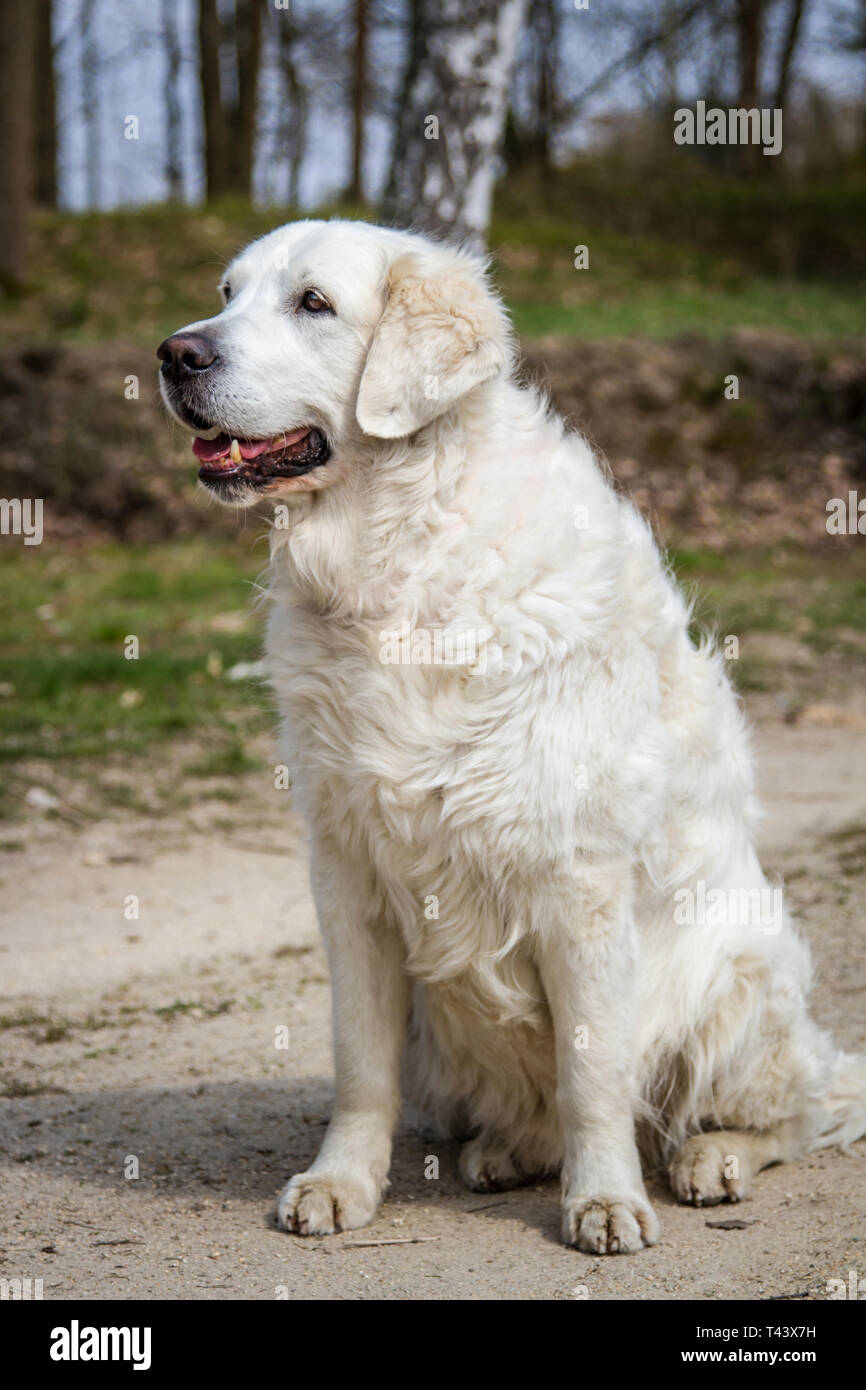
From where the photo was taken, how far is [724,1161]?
345cm

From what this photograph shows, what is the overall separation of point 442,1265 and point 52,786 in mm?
4294

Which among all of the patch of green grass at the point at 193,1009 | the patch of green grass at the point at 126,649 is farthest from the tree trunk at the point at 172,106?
the patch of green grass at the point at 193,1009

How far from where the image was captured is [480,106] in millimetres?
7973

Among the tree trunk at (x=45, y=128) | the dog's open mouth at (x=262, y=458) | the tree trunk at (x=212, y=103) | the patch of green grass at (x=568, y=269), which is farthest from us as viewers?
the tree trunk at (x=45, y=128)

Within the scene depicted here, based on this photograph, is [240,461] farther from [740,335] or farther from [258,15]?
[258,15]

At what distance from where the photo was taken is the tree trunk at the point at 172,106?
83.0ft

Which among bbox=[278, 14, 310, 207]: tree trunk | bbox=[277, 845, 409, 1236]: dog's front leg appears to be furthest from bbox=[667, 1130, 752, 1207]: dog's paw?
bbox=[278, 14, 310, 207]: tree trunk

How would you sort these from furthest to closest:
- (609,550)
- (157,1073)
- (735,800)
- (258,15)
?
(258,15) < (157,1073) < (735,800) < (609,550)

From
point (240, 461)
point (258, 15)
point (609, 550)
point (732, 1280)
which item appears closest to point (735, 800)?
point (609, 550)

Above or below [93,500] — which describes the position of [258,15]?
above

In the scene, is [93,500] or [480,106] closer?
[480,106]

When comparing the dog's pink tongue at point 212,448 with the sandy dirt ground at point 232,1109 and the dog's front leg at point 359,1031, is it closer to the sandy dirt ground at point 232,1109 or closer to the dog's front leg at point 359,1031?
the dog's front leg at point 359,1031

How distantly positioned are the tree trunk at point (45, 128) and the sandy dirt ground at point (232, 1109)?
64.6 feet

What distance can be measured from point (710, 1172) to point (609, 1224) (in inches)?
17.4
